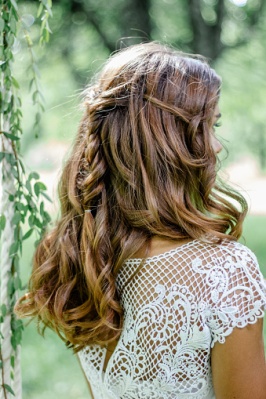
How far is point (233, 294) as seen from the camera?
155cm

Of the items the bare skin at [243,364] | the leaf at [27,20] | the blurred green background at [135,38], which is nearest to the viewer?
the bare skin at [243,364]

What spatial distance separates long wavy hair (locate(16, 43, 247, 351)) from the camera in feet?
5.25

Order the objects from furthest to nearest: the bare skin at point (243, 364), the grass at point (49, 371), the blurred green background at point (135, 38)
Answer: the blurred green background at point (135, 38) < the grass at point (49, 371) < the bare skin at point (243, 364)

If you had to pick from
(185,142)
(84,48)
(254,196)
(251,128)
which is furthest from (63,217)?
(254,196)

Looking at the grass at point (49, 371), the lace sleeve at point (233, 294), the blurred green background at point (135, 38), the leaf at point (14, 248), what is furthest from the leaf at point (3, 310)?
the blurred green background at point (135, 38)

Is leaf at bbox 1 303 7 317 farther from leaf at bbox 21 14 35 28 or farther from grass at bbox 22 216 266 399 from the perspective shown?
grass at bbox 22 216 266 399

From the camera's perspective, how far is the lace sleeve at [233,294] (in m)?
1.54

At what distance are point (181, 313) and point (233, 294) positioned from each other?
0.44 feet

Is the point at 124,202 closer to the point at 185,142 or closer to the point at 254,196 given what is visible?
the point at 185,142

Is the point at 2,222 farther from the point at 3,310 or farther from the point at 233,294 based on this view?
the point at 233,294

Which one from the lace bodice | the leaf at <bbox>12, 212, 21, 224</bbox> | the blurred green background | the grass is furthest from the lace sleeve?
the blurred green background

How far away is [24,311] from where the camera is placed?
1871mm

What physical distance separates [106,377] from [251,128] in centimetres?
822

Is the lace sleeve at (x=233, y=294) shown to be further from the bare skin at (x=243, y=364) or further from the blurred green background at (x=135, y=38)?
the blurred green background at (x=135, y=38)
